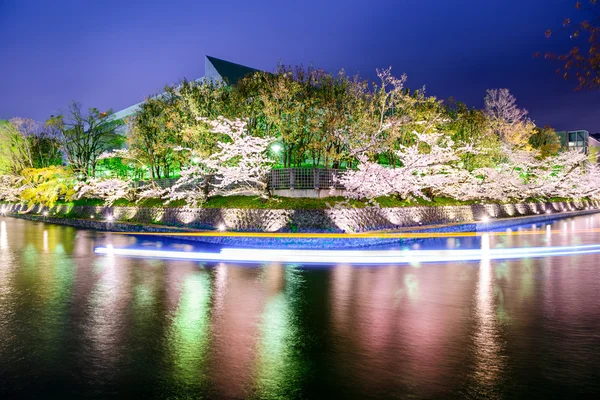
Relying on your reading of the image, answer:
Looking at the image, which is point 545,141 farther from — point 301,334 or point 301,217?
point 301,334

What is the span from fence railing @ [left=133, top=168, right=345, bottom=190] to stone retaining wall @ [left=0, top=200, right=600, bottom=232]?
105 inches

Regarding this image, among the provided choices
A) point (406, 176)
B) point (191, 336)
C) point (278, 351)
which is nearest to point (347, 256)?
point (191, 336)

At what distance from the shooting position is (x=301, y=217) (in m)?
22.2

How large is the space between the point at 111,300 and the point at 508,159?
1756 inches

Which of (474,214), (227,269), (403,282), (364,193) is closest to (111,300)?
(227,269)

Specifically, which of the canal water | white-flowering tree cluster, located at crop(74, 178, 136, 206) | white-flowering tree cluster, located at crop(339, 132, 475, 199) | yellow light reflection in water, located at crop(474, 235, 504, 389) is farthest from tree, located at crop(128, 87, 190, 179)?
yellow light reflection in water, located at crop(474, 235, 504, 389)

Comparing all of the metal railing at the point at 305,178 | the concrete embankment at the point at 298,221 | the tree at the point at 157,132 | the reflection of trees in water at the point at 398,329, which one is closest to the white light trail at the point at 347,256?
the reflection of trees in water at the point at 398,329

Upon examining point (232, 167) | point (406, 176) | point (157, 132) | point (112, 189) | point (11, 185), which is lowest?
point (112, 189)

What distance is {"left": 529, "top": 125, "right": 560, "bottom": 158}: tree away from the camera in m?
57.5

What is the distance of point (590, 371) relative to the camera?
5.41 metres

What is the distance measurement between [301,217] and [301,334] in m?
15.3

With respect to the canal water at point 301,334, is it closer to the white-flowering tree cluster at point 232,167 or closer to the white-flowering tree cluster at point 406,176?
the white-flowering tree cluster at point 406,176

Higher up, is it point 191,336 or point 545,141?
point 545,141

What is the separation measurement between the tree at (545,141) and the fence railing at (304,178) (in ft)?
135
